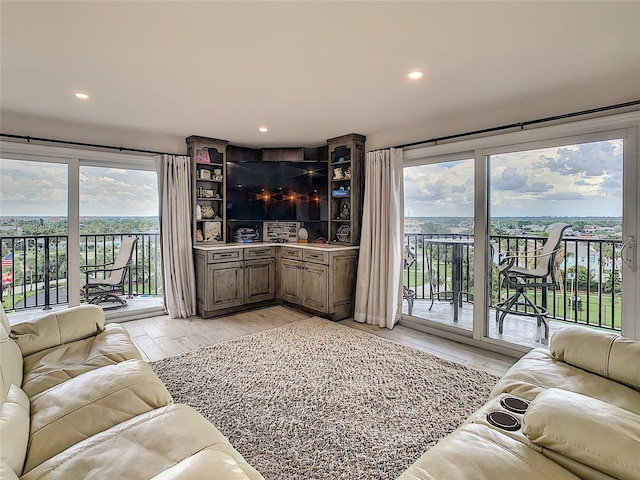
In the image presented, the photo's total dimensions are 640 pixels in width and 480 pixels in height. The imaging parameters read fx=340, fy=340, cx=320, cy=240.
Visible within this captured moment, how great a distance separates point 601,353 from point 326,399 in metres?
1.66

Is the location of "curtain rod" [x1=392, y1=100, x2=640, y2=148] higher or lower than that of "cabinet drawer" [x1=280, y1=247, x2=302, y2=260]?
higher

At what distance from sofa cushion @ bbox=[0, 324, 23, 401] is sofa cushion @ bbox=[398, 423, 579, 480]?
1.56 m

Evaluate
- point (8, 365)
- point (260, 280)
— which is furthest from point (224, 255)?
point (8, 365)

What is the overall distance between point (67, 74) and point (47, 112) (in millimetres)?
1277

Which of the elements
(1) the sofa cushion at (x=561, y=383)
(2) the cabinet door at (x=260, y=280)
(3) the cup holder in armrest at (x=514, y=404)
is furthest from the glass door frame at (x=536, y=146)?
(2) the cabinet door at (x=260, y=280)

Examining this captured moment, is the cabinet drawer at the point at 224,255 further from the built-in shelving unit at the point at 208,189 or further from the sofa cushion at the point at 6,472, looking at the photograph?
the sofa cushion at the point at 6,472

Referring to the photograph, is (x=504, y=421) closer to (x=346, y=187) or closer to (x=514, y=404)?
(x=514, y=404)

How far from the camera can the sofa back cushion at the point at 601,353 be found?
5.40 ft

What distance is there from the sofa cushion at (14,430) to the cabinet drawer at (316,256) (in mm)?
3230

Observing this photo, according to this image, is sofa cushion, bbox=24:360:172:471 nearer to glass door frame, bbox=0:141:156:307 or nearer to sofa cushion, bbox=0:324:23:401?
sofa cushion, bbox=0:324:23:401

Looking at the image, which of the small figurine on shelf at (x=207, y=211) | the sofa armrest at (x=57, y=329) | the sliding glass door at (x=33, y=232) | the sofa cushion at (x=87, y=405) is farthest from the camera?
the small figurine on shelf at (x=207, y=211)

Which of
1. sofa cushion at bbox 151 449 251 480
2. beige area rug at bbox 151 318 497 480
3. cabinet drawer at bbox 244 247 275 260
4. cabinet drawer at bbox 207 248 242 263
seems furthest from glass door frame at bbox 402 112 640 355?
sofa cushion at bbox 151 449 251 480

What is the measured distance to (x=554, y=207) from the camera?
3191mm

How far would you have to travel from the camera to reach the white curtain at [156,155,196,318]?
4469mm
